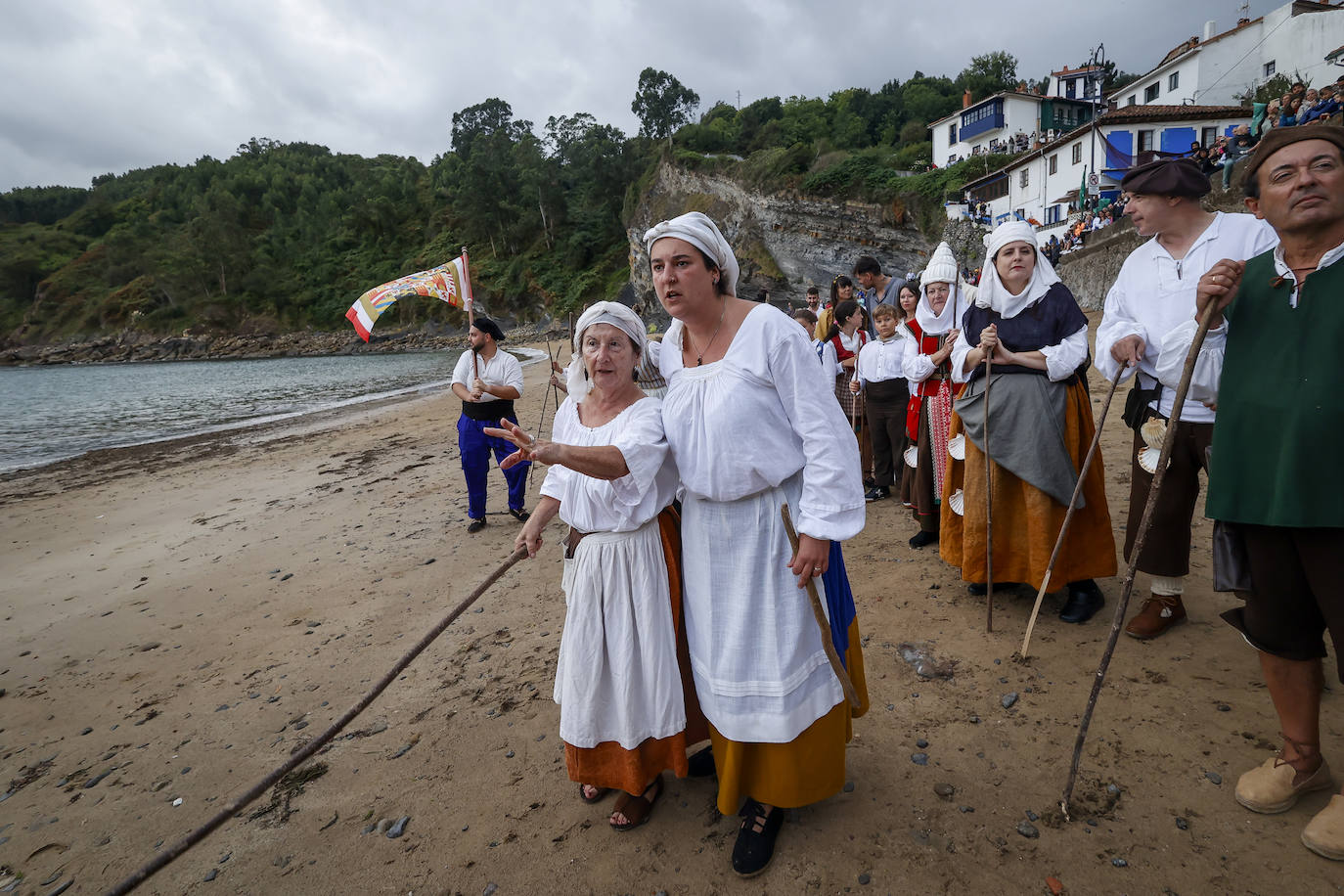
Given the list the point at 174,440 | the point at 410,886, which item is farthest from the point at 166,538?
the point at 174,440

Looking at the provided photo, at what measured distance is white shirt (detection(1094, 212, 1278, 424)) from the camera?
8.74ft

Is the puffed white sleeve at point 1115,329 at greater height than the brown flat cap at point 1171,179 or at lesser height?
lesser

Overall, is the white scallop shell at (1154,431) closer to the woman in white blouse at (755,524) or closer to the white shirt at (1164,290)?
the white shirt at (1164,290)

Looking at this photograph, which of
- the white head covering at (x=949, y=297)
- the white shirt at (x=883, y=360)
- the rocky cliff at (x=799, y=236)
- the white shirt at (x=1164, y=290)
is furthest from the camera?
the rocky cliff at (x=799, y=236)

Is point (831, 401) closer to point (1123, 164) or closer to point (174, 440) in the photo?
point (174, 440)

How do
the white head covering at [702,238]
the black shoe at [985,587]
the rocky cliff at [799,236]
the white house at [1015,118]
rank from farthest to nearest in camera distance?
1. the white house at [1015,118]
2. the rocky cliff at [799,236]
3. the black shoe at [985,587]
4. the white head covering at [702,238]

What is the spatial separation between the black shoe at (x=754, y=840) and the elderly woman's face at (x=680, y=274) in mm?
1718

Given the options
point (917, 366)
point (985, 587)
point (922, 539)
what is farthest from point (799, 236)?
point (985, 587)

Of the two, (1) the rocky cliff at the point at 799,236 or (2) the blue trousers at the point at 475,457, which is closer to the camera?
(2) the blue trousers at the point at 475,457

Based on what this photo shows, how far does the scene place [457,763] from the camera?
2820mm

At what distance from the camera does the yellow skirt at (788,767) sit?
6.66ft

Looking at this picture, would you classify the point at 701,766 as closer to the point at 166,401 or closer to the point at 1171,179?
the point at 1171,179

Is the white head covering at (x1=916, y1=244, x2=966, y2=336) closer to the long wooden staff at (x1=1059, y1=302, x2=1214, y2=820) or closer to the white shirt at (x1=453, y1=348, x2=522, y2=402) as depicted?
the long wooden staff at (x1=1059, y1=302, x2=1214, y2=820)

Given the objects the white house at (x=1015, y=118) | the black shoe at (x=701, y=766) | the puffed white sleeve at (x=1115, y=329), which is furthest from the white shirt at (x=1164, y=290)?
the white house at (x=1015, y=118)
